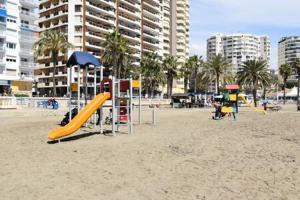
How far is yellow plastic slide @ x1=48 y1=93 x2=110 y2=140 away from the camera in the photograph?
1432 cm

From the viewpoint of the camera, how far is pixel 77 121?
1530 centimetres

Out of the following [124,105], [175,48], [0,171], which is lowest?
[0,171]

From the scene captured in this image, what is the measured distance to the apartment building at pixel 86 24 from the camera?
87.6 meters

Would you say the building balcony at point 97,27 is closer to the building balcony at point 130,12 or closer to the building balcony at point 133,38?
the building balcony at point 133,38

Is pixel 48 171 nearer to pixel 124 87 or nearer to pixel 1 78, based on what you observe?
pixel 124 87

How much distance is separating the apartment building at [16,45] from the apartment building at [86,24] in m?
13.0

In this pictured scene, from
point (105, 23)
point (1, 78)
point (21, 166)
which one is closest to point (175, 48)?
point (105, 23)

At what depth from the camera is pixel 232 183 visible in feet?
25.5

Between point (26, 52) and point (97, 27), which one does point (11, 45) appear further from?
point (97, 27)

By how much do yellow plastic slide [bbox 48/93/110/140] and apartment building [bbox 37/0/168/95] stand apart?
66.8m

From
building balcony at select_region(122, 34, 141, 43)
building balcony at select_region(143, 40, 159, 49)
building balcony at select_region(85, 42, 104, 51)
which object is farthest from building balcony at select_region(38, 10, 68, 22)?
building balcony at select_region(143, 40, 159, 49)

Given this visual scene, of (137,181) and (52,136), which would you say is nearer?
(137,181)

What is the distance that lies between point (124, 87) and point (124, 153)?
6857mm

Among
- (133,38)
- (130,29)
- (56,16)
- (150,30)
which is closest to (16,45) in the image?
(56,16)
